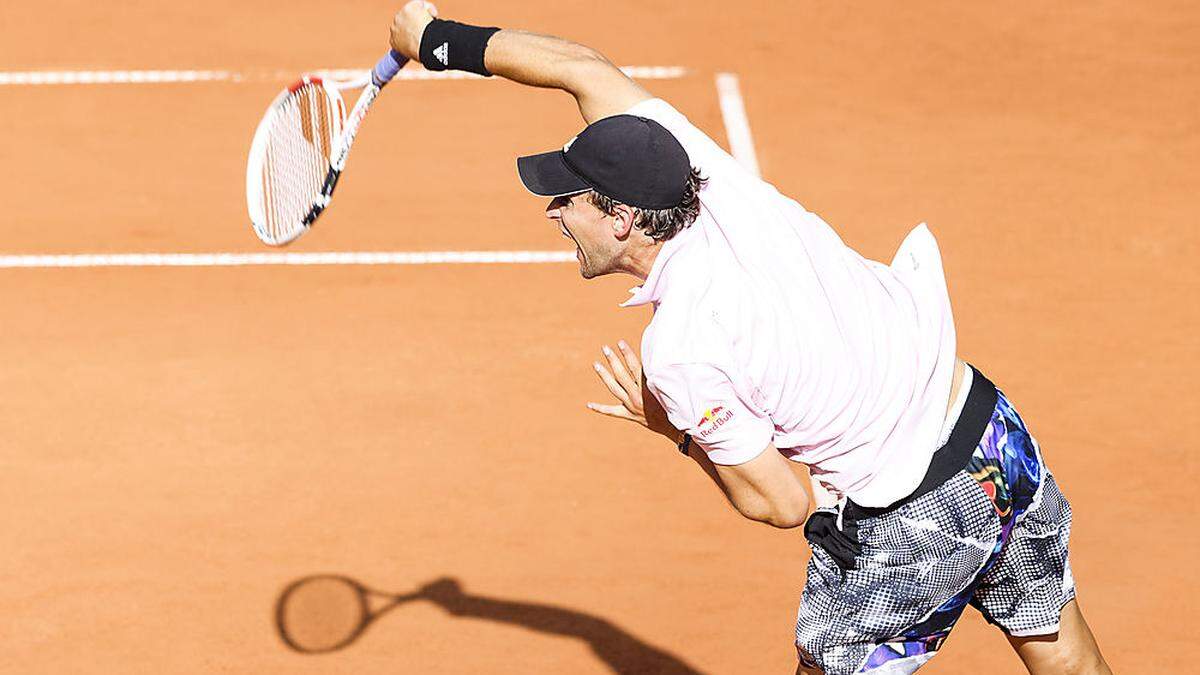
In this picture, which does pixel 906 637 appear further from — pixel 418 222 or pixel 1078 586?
pixel 418 222

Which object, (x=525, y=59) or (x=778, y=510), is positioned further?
(x=525, y=59)

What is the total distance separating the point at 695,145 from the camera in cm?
470

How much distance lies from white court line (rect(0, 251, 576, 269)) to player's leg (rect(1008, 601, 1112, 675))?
4450 millimetres

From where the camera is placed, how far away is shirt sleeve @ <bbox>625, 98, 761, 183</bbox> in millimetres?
4613

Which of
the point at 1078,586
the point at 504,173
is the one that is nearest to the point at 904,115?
the point at 504,173

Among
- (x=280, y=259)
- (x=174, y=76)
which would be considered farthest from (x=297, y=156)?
(x=174, y=76)

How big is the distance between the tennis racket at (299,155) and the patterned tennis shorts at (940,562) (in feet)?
7.96

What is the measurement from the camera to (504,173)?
968 cm

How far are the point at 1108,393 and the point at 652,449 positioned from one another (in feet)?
7.60

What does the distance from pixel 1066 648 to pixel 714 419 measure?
1531 millimetres

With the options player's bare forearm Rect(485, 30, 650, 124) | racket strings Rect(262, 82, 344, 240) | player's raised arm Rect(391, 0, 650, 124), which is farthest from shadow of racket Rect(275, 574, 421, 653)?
player's bare forearm Rect(485, 30, 650, 124)

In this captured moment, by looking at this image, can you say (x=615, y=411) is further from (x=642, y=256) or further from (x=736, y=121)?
(x=736, y=121)

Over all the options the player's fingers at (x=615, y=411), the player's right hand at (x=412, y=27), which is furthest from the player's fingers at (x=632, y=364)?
the player's right hand at (x=412, y=27)

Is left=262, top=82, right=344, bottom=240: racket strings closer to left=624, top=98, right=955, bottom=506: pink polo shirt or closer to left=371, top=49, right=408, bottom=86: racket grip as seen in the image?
left=371, top=49, right=408, bottom=86: racket grip
